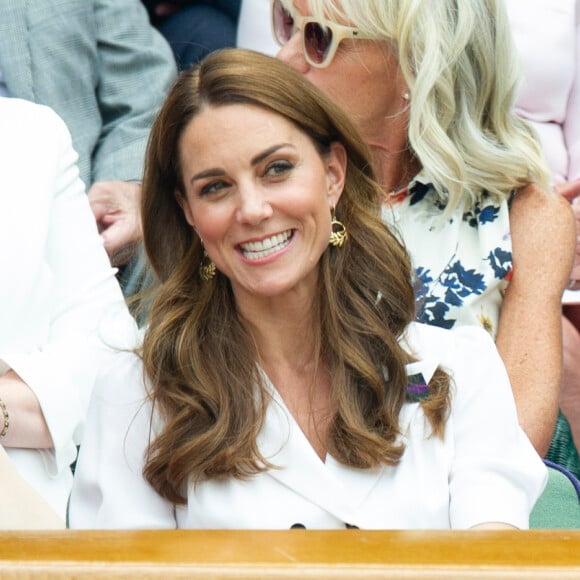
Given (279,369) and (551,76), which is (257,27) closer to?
(551,76)

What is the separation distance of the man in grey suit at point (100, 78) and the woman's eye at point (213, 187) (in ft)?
2.41

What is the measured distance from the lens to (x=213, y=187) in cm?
182

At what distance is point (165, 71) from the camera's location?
3.01 meters

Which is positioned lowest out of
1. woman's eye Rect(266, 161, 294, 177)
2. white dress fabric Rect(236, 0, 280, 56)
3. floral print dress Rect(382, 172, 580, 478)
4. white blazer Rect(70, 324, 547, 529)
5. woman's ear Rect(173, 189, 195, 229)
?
white dress fabric Rect(236, 0, 280, 56)

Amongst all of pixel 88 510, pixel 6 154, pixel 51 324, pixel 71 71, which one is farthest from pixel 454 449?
pixel 71 71

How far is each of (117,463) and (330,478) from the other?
0.30 metres

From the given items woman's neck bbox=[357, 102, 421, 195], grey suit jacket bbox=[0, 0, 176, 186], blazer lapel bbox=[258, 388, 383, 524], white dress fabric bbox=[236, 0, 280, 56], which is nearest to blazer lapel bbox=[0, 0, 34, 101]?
grey suit jacket bbox=[0, 0, 176, 186]

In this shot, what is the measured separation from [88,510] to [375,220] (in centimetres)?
63

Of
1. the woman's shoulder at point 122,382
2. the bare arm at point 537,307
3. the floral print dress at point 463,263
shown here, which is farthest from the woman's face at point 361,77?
the woman's shoulder at point 122,382

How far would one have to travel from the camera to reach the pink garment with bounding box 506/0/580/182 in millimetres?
3059

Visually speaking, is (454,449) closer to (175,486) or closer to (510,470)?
(510,470)

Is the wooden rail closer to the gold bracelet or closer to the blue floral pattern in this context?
the gold bracelet

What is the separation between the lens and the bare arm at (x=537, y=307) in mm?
2244

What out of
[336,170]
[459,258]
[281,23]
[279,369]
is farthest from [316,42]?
[279,369]
